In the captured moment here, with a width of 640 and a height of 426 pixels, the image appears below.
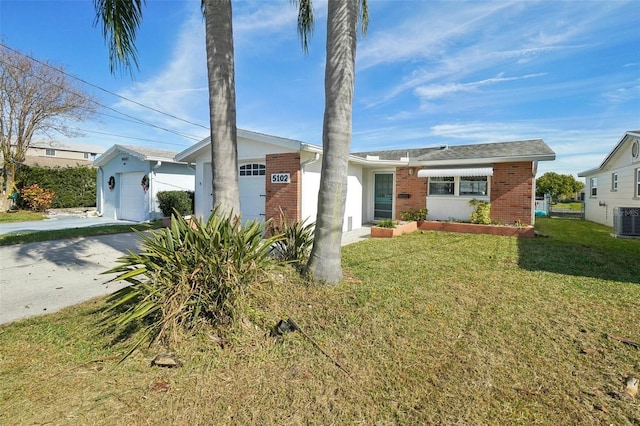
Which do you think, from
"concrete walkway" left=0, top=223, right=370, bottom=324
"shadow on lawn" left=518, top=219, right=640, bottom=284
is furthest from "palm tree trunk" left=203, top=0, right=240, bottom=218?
"shadow on lawn" left=518, top=219, right=640, bottom=284

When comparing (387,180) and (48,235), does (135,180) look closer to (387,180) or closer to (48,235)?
(48,235)

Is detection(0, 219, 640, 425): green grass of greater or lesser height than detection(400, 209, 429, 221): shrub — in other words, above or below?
below

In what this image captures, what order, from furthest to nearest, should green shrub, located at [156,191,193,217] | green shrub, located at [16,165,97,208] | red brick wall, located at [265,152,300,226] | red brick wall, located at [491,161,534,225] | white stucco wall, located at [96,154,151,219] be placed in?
1. green shrub, located at [16,165,97,208]
2. white stucco wall, located at [96,154,151,219]
3. green shrub, located at [156,191,193,217]
4. red brick wall, located at [491,161,534,225]
5. red brick wall, located at [265,152,300,226]

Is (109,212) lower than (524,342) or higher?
higher

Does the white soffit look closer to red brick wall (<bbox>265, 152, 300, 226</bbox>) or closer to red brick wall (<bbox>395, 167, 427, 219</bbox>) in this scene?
red brick wall (<bbox>395, 167, 427, 219</bbox>)

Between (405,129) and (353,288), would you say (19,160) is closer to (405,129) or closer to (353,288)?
(353,288)

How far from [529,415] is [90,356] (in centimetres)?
433

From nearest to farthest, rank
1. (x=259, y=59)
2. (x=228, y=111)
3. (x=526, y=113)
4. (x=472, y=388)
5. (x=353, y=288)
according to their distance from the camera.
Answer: (x=472, y=388) → (x=353, y=288) → (x=228, y=111) → (x=259, y=59) → (x=526, y=113)

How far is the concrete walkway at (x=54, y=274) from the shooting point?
5027 mm

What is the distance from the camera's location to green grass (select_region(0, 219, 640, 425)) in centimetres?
253

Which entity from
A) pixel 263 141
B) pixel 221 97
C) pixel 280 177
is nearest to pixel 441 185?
pixel 280 177

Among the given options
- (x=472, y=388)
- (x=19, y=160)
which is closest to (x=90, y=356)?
(x=472, y=388)

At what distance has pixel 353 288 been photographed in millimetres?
5133

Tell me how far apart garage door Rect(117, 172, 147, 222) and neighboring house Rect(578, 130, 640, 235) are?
21.7 meters
